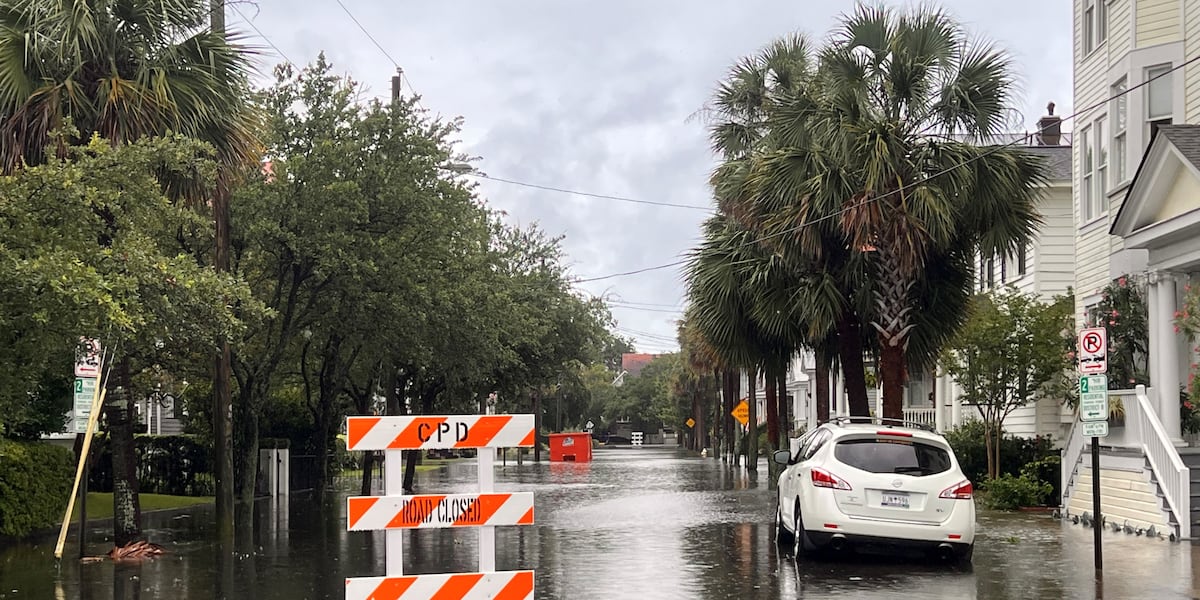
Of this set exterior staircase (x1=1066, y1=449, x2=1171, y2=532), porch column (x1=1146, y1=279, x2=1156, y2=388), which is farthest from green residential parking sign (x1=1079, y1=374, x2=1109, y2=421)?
porch column (x1=1146, y1=279, x2=1156, y2=388)

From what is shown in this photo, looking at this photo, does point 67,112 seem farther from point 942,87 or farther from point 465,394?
point 465,394

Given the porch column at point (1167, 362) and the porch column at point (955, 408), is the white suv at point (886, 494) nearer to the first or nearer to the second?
the porch column at point (1167, 362)

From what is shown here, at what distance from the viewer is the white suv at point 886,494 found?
14.9 meters

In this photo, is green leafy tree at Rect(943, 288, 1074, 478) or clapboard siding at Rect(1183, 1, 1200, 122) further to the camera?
green leafy tree at Rect(943, 288, 1074, 478)

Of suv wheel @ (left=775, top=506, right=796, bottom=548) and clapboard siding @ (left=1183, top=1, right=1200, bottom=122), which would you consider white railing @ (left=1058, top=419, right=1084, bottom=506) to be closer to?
clapboard siding @ (left=1183, top=1, right=1200, bottom=122)

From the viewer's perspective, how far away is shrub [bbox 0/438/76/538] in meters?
19.8

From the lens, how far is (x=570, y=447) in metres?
64.2

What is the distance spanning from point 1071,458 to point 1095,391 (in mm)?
8450

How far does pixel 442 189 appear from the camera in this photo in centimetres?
2388

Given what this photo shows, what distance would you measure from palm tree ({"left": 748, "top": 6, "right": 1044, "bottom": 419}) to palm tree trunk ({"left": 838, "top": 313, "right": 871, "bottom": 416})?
0.48 meters

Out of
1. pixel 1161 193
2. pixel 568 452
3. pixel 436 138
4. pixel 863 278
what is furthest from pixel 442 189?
pixel 568 452

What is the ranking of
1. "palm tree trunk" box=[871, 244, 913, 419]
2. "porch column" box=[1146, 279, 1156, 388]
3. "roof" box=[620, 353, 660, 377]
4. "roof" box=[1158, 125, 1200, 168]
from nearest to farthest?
1. "roof" box=[1158, 125, 1200, 168]
2. "porch column" box=[1146, 279, 1156, 388]
3. "palm tree trunk" box=[871, 244, 913, 419]
4. "roof" box=[620, 353, 660, 377]

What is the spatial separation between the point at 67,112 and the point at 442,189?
812cm

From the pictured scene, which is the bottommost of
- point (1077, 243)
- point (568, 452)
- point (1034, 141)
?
point (568, 452)
